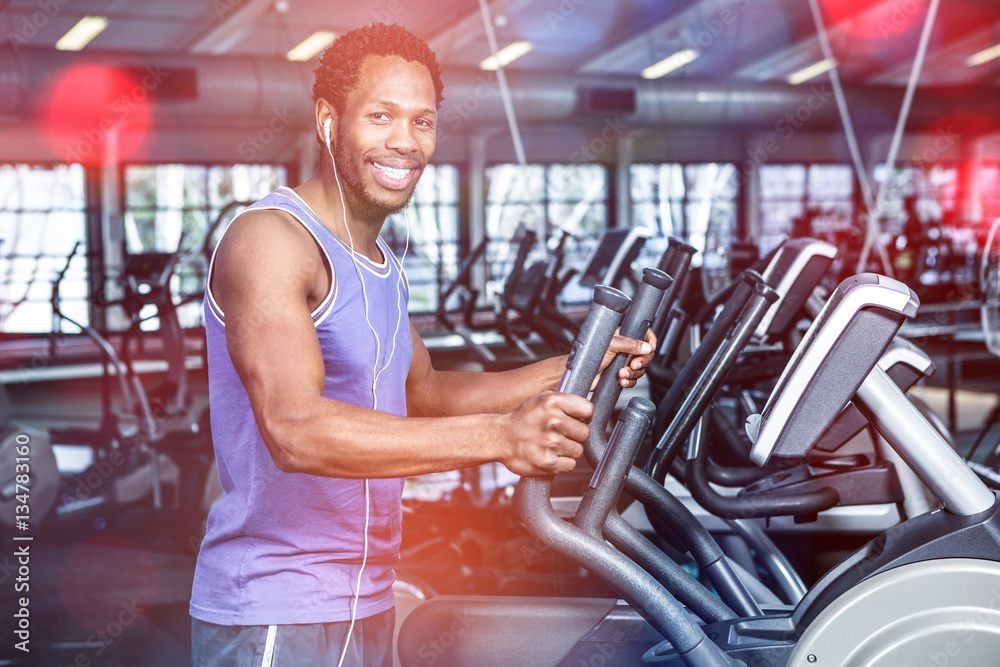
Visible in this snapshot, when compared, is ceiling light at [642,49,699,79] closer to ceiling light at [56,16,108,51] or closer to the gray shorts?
ceiling light at [56,16,108,51]

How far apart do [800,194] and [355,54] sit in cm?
1519

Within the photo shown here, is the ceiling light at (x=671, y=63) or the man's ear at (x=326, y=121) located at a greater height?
the ceiling light at (x=671, y=63)

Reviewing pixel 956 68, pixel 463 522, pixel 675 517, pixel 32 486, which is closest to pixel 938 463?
pixel 675 517

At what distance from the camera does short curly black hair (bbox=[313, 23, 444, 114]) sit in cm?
118

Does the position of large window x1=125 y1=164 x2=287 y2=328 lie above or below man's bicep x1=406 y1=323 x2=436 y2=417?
above

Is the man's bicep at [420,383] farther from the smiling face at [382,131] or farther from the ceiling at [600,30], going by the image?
the ceiling at [600,30]

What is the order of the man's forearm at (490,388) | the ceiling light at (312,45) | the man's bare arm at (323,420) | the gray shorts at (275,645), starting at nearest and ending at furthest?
the man's bare arm at (323,420) → the gray shorts at (275,645) → the man's forearm at (490,388) → the ceiling light at (312,45)

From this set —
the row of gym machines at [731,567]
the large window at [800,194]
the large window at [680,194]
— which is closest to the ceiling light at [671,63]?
the large window at [680,194]

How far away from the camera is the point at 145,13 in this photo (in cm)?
935

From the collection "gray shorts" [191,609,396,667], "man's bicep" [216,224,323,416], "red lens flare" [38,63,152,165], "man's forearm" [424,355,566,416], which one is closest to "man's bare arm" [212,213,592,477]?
"man's bicep" [216,224,323,416]

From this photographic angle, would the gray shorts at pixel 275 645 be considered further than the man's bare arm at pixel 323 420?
Yes

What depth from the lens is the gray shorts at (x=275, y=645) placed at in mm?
1130

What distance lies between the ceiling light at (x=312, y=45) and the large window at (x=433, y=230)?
220 centimetres

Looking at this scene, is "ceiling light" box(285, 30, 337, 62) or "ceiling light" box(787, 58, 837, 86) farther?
"ceiling light" box(787, 58, 837, 86)
